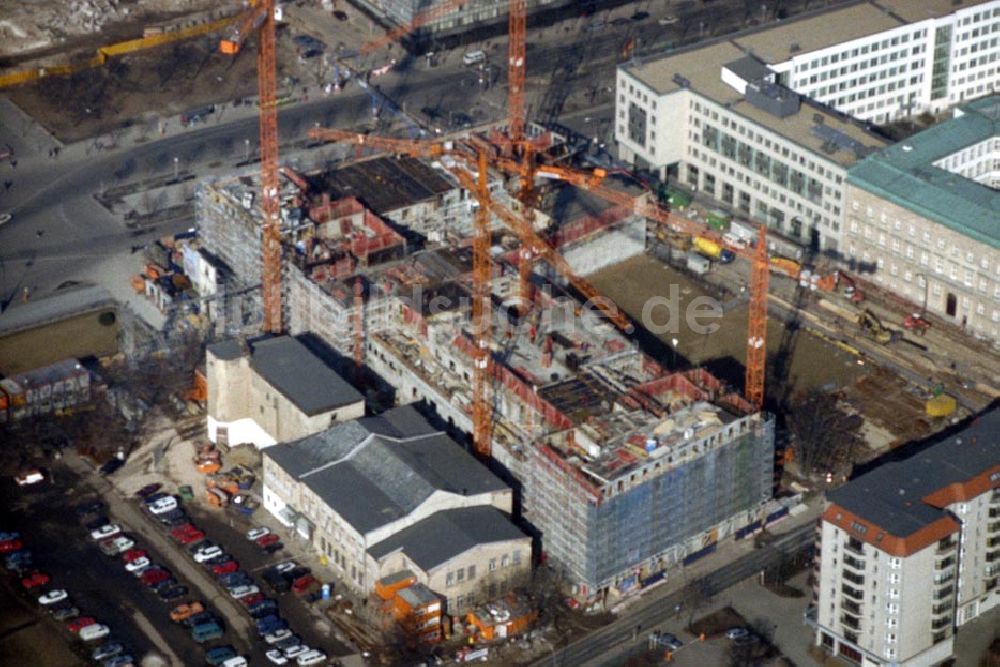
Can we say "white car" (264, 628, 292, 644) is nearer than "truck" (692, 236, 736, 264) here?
Yes

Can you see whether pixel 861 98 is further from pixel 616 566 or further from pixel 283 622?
pixel 283 622

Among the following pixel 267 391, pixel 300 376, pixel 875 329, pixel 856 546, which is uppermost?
pixel 856 546

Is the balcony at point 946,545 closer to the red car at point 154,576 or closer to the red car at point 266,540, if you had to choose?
the red car at point 266,540

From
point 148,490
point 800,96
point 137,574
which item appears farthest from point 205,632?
point 800,96

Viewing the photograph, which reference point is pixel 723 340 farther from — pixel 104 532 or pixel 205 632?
pixel 205 632

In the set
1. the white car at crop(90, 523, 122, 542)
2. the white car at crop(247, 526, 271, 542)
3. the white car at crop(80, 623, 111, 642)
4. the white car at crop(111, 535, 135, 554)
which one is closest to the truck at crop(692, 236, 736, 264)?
the white car at crop(247, 526, 271, 542)

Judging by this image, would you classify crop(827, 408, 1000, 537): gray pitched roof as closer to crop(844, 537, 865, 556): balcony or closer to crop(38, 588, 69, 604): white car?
crop(844, 537, 865, 556): balcony
